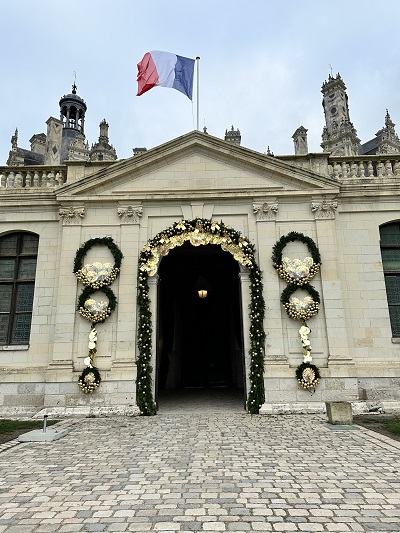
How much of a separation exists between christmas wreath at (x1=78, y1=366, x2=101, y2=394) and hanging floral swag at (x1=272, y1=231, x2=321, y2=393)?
5.34m

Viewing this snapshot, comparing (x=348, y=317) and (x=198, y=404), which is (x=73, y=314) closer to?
(x=198, y=404)

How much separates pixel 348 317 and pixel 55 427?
8.15 m

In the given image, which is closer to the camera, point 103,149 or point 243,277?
point 243,277

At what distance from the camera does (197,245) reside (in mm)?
10844

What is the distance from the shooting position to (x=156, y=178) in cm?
1145

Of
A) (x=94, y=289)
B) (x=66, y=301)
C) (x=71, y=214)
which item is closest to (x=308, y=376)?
(x=94, y=289)

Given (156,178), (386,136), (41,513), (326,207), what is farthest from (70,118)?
(41,513)

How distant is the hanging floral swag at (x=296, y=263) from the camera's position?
1042cm

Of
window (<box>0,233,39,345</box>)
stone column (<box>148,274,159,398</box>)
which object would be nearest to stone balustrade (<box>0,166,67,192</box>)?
window (<box>0,233,39,345</box>)

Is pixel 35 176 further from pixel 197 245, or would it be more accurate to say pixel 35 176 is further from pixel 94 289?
pixel 197 245

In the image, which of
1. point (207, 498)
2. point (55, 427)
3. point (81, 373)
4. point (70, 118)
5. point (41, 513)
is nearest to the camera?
point (41, 513)

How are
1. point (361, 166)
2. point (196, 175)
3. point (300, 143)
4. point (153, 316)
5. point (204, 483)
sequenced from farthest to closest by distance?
point (300, 143) < point (361, 166) < point (196, 175) < point (153, 316) < point (204, 483)

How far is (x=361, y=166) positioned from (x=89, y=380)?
10276 millimetres

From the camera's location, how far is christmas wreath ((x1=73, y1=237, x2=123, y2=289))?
10.6 metres
